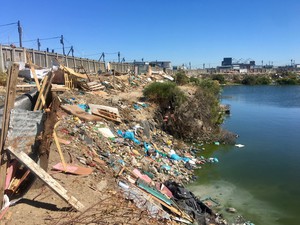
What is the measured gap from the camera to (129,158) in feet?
27.2

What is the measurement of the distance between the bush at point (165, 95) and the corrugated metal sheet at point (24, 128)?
10.7 m

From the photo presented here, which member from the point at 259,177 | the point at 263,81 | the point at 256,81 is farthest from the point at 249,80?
the point at 259,177

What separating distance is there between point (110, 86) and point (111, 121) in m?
6.70

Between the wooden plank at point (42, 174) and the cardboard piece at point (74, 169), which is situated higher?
the wooden plank at point (42, 174)

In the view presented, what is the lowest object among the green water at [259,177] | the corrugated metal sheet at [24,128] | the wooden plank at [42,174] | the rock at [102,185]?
the green water at [259,177]

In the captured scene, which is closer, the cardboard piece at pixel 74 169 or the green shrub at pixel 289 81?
the cardboard piece at pixel 74 169

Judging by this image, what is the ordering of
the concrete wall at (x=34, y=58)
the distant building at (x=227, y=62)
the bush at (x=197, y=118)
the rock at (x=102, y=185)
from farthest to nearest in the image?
the distant building at (x=227, y=62), the concrete wall at (x=34, y=58), the bush at (x=197, y=118), the rock at (x=102, y=185)

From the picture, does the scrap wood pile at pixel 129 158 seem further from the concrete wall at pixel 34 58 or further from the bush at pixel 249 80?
the bush at pixel 249 80

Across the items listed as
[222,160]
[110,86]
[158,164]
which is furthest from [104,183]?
[110,86]

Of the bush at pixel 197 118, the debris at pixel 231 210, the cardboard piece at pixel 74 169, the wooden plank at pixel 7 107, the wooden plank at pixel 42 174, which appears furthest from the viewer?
the bush at pixel 197 118

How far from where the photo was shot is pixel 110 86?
669 inches

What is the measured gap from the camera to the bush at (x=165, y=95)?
1472cm

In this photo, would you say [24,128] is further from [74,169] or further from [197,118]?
[197,118]

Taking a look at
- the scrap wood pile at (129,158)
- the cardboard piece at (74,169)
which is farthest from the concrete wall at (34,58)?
the cardboard piece at (74,169)
